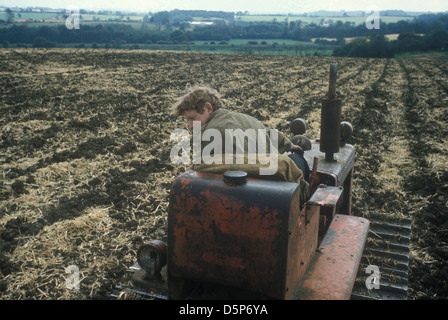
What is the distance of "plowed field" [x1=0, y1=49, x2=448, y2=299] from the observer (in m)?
3.80

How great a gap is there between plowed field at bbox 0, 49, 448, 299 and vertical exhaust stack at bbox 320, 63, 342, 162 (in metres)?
1.45

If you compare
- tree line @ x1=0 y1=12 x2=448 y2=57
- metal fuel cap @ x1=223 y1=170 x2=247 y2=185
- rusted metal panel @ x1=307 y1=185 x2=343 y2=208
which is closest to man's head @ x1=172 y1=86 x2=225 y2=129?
metal fuel cap @ x1=223 y1=170 x2=247 y2=185

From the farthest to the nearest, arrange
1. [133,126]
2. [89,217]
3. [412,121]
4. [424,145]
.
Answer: [412,121]
[133,126]
[424,145]
[89,217]

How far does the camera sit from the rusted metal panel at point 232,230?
2.06 metres

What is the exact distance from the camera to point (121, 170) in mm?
6188

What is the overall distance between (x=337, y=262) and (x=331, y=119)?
1.07 meters

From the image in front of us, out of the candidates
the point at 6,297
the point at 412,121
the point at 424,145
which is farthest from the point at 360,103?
the point at 6,297

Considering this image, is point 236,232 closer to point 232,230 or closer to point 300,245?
point 232,230

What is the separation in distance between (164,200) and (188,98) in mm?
2517

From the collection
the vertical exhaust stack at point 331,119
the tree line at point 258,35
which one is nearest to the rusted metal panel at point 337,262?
the vertical exhaust stack at point 331,119

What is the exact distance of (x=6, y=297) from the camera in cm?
331

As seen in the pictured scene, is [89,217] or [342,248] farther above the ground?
[342,248]

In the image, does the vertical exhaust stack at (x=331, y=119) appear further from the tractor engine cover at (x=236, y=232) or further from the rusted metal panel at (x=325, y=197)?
the tractor engine cover at (x=236, y=232)

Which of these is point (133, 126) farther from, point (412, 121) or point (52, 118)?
point (412, 121)
